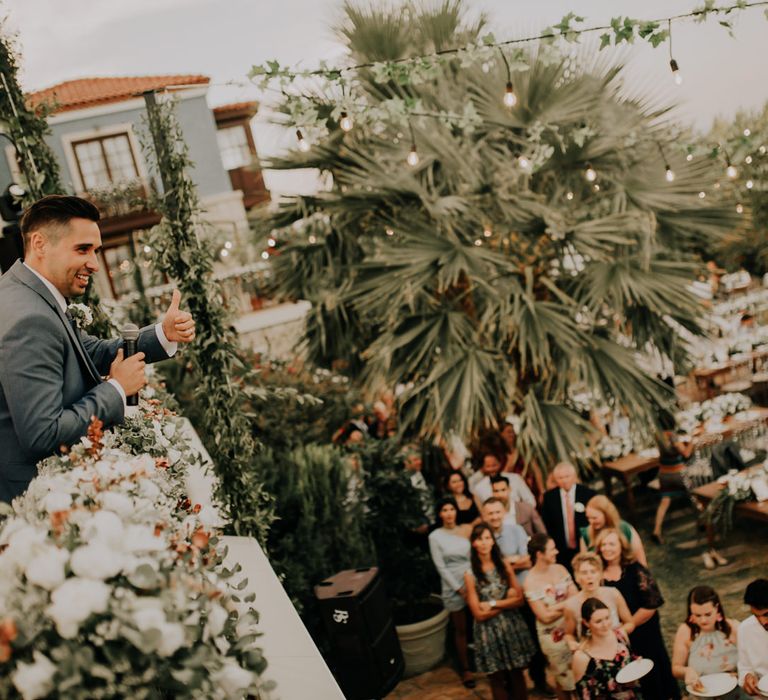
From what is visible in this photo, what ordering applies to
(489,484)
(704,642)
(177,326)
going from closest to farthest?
1. (177,326)
2. (704,642)
3. (489,484)

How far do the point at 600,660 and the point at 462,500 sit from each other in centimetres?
249

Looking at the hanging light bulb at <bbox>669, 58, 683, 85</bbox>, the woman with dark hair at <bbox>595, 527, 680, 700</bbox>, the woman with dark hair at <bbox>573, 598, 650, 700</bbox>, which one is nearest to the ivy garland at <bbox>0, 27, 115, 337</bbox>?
the woman with dark hair at <bbox>573, 598, 650, 700</bbox>

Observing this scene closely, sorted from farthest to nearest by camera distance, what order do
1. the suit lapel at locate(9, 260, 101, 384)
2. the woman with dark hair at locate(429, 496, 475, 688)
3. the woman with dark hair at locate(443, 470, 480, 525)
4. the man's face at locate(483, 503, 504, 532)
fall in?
the woman with dark hair at locate(443, 470, 480, 525) < the woman with dark hair at locate(429, 496, 475, 688) < the man's face at locate(483, 503, 504, 532) < the suit lapel at locate(9, 260, 101, 384)

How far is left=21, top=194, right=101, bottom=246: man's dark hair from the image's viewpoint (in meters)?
2.24

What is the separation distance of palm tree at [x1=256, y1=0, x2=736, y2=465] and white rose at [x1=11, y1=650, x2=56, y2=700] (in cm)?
520

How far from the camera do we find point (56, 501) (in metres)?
1.54

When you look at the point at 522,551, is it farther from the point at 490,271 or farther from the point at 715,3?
the point at 715,3

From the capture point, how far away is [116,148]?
20.9 m

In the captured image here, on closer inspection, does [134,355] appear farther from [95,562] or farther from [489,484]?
[489,484]

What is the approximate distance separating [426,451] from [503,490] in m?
2.21

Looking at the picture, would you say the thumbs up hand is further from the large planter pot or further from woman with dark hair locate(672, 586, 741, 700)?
the large planter pot

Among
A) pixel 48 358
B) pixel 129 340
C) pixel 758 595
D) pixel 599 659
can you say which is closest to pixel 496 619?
pixel 599 659

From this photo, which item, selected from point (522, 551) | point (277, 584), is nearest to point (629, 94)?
point (522, 551)

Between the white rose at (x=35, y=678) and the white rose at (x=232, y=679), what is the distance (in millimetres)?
297
